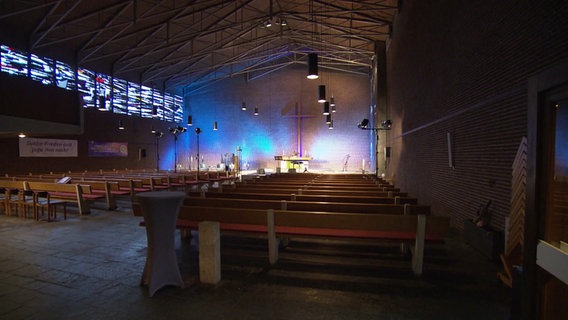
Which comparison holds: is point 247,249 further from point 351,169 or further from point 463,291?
point 351,169

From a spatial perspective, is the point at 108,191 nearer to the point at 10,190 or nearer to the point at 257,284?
the point at 10,190

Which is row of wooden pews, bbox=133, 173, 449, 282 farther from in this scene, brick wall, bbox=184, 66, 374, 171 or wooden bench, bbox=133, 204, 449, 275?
brick wall, bbox=184, 66, 374, 171

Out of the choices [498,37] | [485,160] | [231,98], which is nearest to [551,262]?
[485,160]

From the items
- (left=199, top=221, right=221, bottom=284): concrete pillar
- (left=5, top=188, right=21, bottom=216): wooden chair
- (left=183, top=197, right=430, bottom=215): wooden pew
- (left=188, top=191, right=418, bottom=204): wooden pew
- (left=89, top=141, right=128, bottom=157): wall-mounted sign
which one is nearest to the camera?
(left=199, top=221, right=221, bottom=284): concrete pillar

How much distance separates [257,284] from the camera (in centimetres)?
268

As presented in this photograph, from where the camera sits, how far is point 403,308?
2234mm

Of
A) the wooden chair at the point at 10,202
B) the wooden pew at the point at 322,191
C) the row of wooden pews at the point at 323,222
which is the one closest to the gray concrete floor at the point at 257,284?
the row of wooden pews at the point at 323,222

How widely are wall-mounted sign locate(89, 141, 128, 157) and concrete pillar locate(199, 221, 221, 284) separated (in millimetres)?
15425

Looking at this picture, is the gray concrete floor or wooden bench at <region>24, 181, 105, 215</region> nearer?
the gray concrete floor

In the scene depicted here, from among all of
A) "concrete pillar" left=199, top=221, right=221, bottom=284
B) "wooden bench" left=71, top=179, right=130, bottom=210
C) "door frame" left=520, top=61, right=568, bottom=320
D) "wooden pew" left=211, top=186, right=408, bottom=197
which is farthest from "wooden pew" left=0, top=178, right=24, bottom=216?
"door frame" left=520, top=61, right=568, bottom=320

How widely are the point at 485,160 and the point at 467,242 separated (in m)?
1.11

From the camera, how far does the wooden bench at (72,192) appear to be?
6.12 m

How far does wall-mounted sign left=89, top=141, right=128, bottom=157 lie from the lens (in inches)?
602

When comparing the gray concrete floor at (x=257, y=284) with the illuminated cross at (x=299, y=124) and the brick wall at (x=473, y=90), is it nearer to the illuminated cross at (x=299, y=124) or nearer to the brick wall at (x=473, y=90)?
the brick wall at (x=473, y=90)
